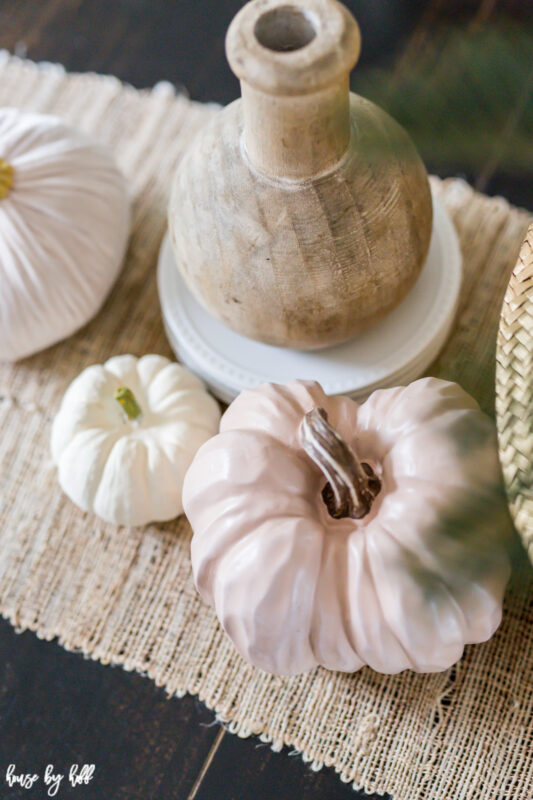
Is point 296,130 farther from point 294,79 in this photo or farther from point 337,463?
point 337,463

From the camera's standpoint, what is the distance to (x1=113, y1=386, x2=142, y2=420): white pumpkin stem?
765 millimetres

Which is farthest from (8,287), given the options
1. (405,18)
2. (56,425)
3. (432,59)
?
(405,18)

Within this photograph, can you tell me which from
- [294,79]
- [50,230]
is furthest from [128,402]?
[294,79]

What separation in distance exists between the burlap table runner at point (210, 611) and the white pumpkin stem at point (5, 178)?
0.60 ft

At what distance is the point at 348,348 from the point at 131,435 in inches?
8.9

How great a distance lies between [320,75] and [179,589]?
0.49 m

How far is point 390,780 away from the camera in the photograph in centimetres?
71

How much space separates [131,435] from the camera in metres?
0.79

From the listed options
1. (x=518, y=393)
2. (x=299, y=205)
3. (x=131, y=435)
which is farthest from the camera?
(x=131, y=435)

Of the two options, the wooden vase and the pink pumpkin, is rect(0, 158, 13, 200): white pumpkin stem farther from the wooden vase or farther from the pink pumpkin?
the pink pumpkin

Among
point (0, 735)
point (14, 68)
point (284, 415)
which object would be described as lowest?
point (0, 735)

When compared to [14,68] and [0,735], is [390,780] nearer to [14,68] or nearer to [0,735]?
[0,735]

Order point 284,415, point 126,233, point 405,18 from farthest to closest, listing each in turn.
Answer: point 405,18 → point 126,233 → point 284,415

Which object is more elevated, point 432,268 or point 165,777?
point 432,268
